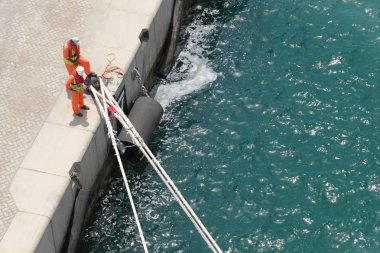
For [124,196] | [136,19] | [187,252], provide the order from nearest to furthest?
[187,252], [124,196], [136,19]

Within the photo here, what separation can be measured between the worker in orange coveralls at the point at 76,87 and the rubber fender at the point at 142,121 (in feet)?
6.67

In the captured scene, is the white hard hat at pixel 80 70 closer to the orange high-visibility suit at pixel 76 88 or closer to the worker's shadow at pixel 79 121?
the orange high-visibility suit at pixel 76 88

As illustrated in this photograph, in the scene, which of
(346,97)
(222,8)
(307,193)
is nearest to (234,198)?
(307,193)

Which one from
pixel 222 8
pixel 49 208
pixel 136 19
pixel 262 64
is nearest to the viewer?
pixel 49 208

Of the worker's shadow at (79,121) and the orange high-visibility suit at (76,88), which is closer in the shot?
the orange high-visibility suit at (76,88)

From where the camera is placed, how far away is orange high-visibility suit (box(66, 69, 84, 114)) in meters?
26.4

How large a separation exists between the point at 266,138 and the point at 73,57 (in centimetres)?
811

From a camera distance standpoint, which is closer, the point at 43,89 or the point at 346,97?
the point at 43,89

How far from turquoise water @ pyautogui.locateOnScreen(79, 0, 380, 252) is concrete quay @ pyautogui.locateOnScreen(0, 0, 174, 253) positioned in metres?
2.03

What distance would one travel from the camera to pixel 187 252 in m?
27.1

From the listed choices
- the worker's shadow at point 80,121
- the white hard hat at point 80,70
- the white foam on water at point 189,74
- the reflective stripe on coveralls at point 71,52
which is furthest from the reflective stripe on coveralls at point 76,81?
the white foam on water at point 189,74

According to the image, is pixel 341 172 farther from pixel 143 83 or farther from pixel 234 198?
pixel 143 83

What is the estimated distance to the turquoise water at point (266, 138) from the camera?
90.7 ft

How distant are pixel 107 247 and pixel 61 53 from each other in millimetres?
7535
